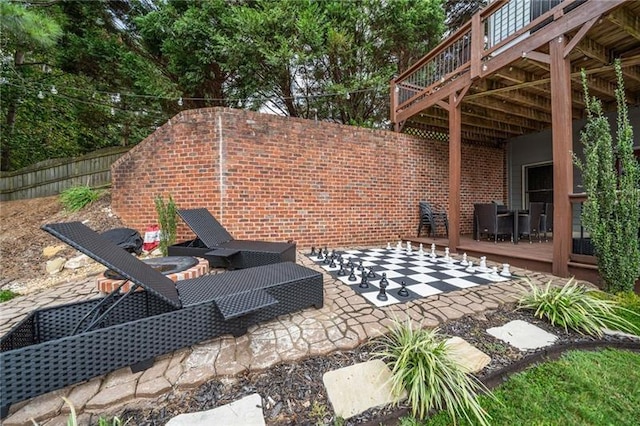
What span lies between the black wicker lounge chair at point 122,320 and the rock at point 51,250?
398cm

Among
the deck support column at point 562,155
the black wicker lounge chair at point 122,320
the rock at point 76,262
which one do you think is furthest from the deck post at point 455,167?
the rock at point 76,262

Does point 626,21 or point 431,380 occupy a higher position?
point 626,21

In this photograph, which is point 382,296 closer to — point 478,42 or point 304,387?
point 304,387

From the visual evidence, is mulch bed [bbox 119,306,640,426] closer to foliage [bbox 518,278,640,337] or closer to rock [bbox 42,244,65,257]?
foliage [bbox 518,278,640,337]

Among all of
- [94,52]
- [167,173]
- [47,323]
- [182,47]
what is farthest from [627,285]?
[94,52]

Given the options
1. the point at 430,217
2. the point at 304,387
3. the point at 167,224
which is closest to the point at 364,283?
the point at 304,387

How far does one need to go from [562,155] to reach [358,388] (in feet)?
13.1

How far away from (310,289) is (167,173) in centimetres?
420

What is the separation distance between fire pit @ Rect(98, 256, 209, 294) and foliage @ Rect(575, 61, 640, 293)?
4.34 metres

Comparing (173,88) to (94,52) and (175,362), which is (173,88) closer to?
(94,52)

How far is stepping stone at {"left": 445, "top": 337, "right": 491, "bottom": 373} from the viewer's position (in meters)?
1.59

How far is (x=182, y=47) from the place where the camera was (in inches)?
279

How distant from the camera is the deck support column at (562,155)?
321cm

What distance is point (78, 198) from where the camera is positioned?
18.2 feet
